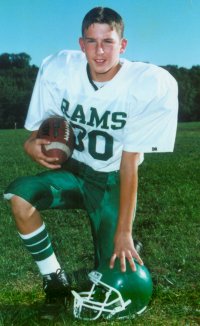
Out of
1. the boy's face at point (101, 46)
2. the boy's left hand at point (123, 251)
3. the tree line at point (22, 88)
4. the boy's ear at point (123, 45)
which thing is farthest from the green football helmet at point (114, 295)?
the tree line at point (22, 88)

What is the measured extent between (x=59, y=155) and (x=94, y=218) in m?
0.51

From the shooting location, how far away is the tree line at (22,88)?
56.4 meters

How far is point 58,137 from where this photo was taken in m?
3.60

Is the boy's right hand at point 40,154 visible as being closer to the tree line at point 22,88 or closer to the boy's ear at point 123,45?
the boy's ear at point 123,45

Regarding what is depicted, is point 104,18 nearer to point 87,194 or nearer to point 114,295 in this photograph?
point 87,194

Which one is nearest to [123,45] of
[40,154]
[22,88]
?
[40,154]

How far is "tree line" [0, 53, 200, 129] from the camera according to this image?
56.4 m

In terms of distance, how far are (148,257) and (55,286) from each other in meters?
1.33

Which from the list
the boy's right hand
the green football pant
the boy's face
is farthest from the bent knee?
the boy's face

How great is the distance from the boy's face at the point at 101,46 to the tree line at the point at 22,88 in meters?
47.9

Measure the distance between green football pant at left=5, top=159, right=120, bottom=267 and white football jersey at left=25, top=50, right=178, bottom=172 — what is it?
0.09 m

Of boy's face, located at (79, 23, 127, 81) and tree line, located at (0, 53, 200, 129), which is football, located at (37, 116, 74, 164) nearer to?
boy's face, located at (79, 23, 127, 81)

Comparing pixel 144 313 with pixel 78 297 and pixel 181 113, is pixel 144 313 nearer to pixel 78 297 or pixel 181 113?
pixel 78 297

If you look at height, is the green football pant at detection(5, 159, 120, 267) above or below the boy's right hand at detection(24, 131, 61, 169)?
below
